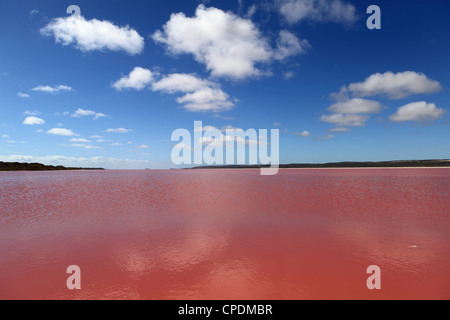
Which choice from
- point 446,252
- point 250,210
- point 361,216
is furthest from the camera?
point 250,210

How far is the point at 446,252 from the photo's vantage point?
20.0 feet

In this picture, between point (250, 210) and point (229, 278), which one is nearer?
point (229, 278)

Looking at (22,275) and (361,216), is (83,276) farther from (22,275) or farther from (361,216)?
(361,216)

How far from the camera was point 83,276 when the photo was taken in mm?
5121

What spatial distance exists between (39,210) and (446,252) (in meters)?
17.7

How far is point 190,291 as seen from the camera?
4.49m

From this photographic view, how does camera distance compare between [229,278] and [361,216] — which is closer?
[229,278]

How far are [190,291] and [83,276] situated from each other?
2735 mm
